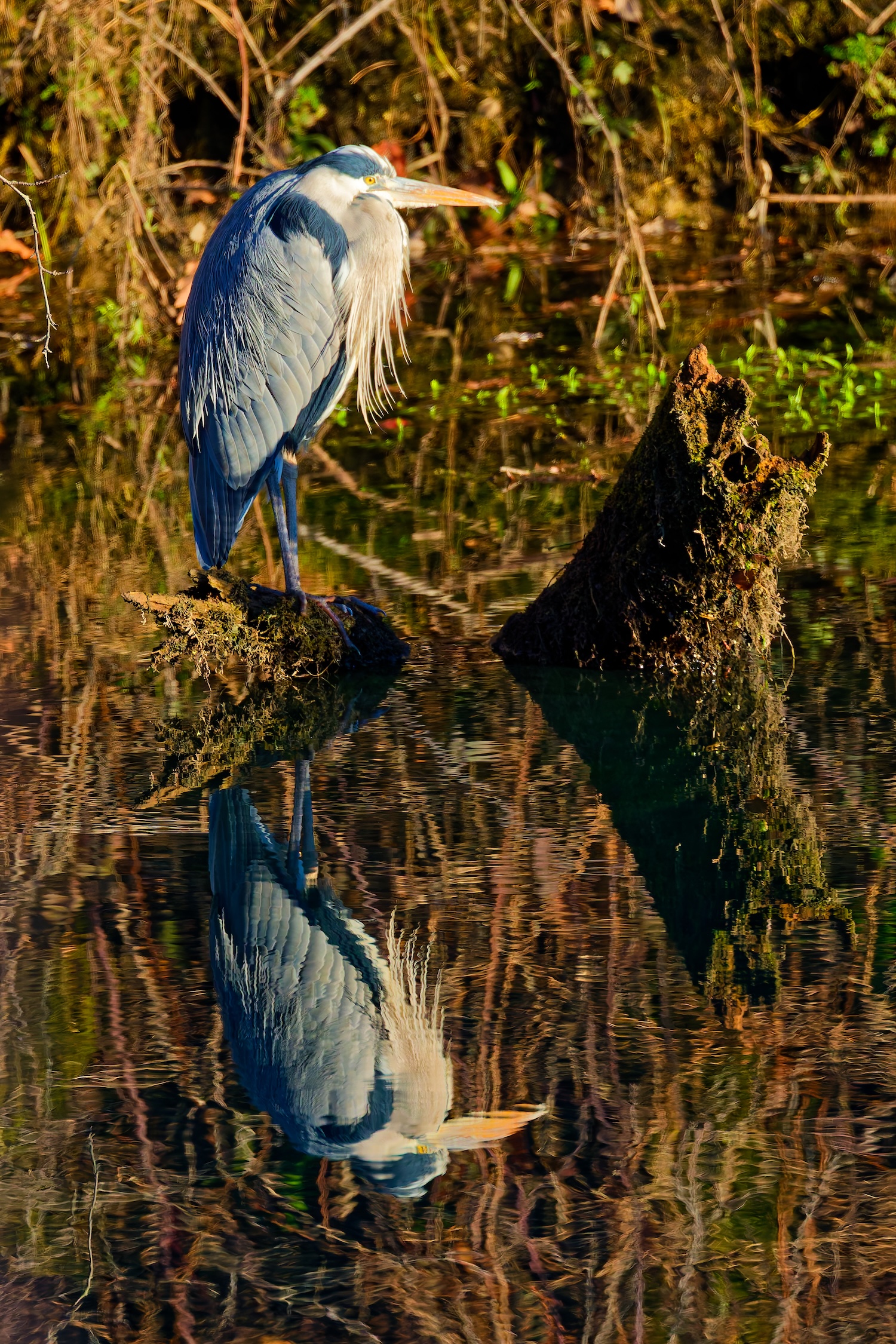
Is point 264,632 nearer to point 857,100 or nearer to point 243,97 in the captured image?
point 243,97

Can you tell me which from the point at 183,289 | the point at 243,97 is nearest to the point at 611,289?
the point at 243,97

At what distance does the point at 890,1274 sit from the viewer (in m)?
2.53

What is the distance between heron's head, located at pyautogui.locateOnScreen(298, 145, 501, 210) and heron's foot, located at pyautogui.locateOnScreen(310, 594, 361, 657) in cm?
120

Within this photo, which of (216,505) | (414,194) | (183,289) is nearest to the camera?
(216,505)

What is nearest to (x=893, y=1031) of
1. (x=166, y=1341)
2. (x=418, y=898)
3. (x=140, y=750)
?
(x=418, y=898)

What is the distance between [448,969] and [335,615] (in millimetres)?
1796

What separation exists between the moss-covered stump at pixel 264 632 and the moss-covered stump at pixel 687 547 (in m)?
0.47

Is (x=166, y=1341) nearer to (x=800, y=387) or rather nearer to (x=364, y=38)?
(x=800, y=387)

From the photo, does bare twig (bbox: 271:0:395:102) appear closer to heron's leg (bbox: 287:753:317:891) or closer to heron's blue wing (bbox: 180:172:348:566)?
heron's blue wing (bbox: 180:172:348:566)

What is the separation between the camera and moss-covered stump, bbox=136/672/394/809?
15.0ft

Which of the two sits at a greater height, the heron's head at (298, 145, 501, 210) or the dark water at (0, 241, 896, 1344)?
the heron's head at (298, 145, 501, 210)

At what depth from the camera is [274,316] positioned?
5242 millimetres

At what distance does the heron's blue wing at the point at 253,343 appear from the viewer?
5.22 m

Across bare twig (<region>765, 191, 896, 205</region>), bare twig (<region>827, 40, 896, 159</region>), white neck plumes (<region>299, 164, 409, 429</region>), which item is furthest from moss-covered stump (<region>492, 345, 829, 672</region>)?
bare twig (<region>827, 40, 896, 159</region>)
